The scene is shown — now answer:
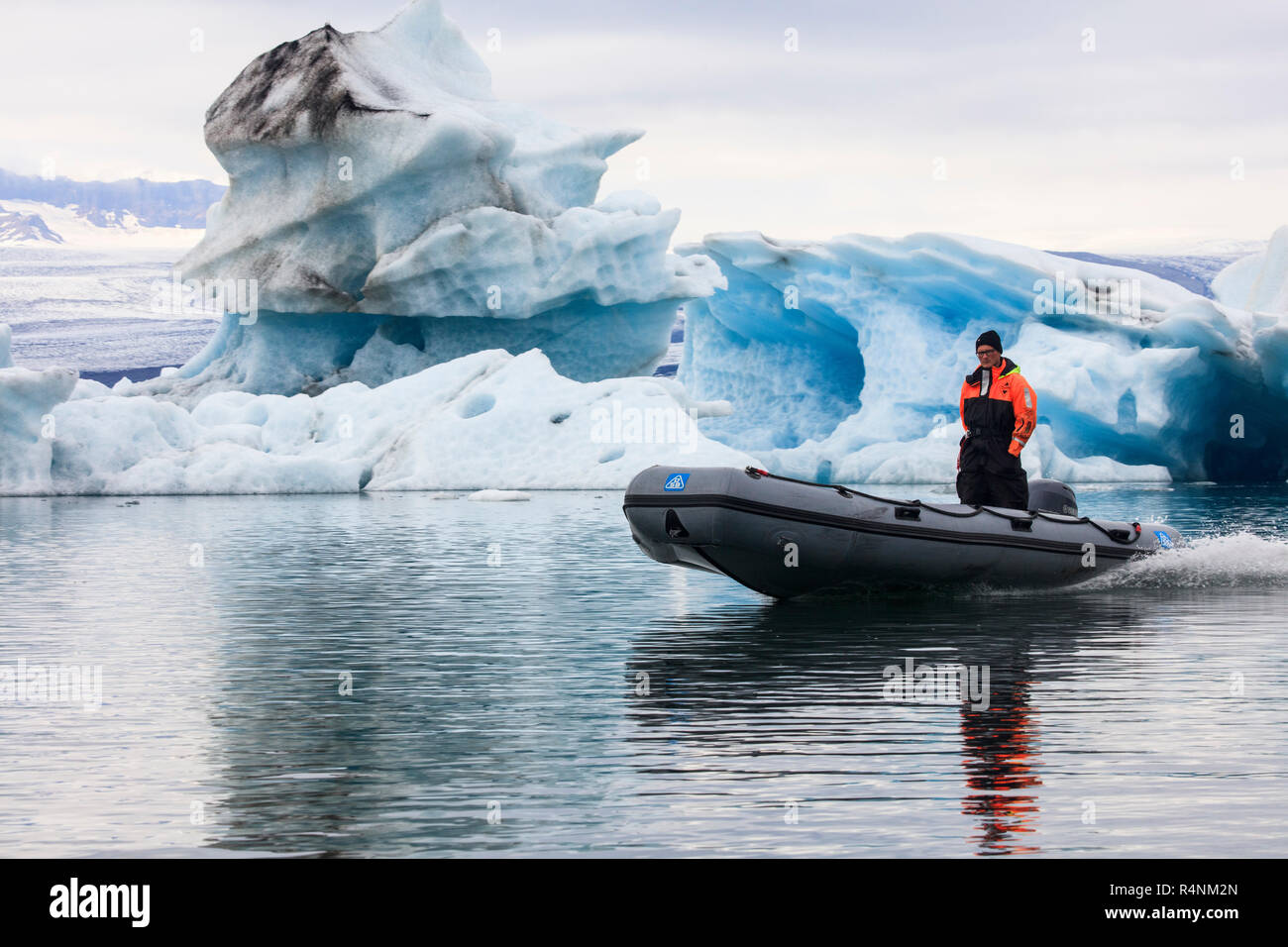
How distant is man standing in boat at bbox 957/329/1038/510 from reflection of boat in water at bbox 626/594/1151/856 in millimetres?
705

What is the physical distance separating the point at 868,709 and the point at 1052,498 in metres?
4.78

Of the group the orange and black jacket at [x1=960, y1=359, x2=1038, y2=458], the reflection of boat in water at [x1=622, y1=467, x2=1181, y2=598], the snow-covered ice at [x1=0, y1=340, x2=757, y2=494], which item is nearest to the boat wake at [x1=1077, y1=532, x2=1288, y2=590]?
the reflection of boat in water at [x1=622, y1=467, x2=1181, y2=598]

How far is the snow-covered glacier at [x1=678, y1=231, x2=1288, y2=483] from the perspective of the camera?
85.9 feet

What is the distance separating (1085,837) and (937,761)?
953 millimetres

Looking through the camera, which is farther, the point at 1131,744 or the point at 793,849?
the point at 1131,744

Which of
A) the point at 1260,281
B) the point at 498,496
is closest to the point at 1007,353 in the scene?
the point at 1260,281

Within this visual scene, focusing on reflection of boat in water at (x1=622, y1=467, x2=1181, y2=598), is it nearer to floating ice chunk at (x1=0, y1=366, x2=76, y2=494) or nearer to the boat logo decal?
the boat logo decal

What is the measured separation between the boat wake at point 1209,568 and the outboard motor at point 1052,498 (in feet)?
1.70

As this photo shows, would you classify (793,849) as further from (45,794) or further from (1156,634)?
(1156,634)

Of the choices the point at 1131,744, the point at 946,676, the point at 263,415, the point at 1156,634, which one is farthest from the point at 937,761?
the point at 263,415

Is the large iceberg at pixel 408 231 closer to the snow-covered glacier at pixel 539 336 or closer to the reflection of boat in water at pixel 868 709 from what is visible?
the snow-covered glacier at pixel 539 336

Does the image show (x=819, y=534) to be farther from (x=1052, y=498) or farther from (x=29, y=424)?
(x=29, y=424)

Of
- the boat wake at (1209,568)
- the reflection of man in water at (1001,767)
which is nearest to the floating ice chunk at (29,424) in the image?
the boat wake at (1209,568)

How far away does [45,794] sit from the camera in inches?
188
